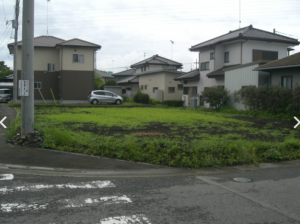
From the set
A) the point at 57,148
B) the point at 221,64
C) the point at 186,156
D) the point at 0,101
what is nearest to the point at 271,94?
the point at 221,64

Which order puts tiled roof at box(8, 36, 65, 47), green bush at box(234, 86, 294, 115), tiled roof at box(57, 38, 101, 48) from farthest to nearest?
tiled roof at box(8, 36, 65, 47) → tiled roof at box(57, 38, 101, 48) → green bush at box(234, 86, 294, 115)

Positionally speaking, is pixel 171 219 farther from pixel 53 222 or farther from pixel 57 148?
pixel 57 148

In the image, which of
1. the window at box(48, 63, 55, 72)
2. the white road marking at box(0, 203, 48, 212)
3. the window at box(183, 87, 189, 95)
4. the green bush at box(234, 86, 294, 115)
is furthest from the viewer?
the window at box(48, 63, 55, 72)

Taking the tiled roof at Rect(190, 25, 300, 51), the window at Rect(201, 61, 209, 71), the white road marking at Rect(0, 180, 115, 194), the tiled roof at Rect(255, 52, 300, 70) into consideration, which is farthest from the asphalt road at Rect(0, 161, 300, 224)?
the window at Rect(201, 61, 209, 71)

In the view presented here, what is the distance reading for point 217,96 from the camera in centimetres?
2325

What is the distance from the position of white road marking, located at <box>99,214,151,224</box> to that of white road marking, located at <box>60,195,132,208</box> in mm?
588

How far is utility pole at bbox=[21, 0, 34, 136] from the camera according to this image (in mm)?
8977

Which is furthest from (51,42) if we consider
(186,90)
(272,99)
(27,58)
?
(27,58)

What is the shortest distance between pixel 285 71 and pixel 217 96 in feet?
18.3

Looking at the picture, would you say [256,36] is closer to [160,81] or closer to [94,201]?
[160,81]

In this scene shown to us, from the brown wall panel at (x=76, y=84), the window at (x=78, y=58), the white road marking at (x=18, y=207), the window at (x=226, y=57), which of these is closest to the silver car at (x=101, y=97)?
the brown wall panel at (x=76, y=84)

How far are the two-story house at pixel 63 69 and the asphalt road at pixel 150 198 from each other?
26.3 metres

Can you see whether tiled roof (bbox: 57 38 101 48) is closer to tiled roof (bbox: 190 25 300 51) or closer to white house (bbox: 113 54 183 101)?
white house (bbox: 113 54 183 101)

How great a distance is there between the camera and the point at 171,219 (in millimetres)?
4125
